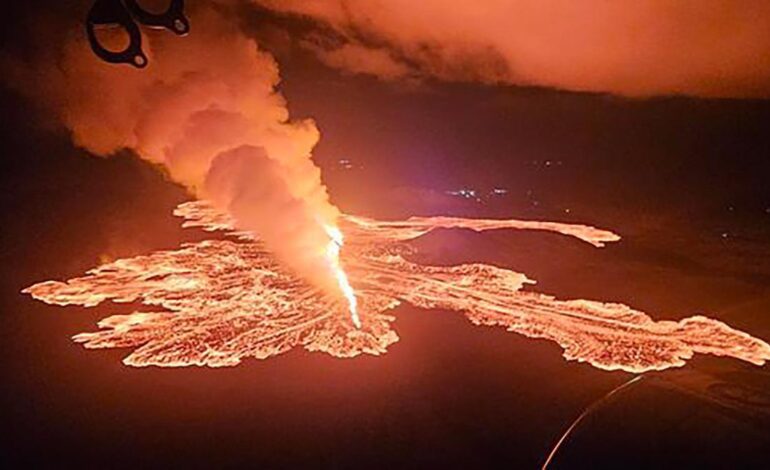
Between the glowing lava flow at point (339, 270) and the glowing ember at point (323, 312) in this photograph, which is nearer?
the glowing ember at point (323, 312)

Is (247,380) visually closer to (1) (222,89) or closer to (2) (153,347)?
(2) (153,347)

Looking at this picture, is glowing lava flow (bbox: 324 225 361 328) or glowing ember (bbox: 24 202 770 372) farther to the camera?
glowing lava flow (bbox: 324 225 361 328)

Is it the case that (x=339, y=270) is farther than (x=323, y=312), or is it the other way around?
(x=339, y=270)

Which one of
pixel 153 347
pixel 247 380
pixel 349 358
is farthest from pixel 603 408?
pixel 153 347
